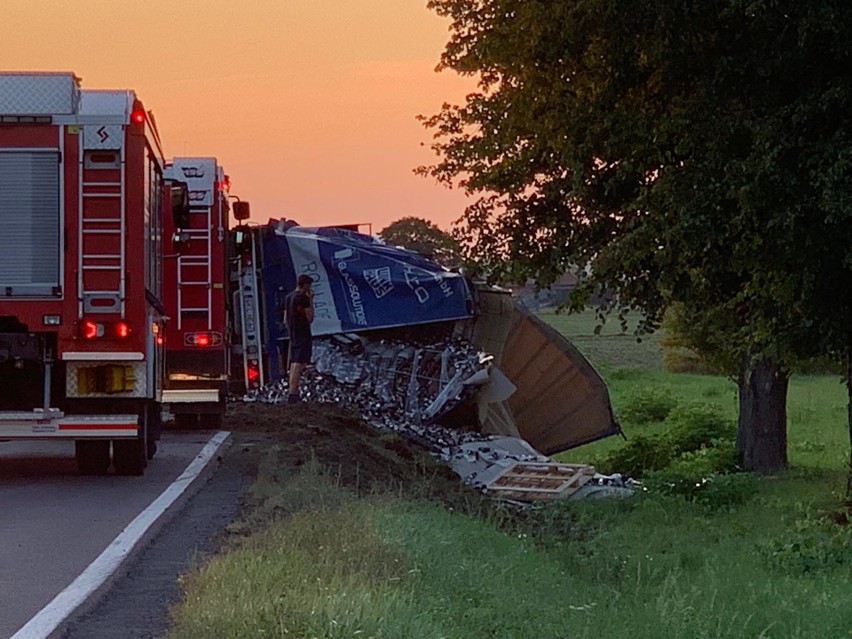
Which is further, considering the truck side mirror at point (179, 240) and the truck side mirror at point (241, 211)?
the truck side mirror at point (241, 211)

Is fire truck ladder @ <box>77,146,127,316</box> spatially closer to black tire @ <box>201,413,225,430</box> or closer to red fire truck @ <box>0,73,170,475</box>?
red fire truck @ <box>0,73,170,475</box>

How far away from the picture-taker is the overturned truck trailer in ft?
84.7

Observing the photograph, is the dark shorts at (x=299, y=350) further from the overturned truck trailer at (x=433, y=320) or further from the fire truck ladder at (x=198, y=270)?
the overturned truck trailer at (x=433, y=320)

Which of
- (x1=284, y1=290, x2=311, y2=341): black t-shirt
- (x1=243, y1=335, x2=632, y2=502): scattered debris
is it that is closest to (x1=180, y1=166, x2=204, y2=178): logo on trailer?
(x1=284, y1=290, x2=311, y2=341): black t-shirt

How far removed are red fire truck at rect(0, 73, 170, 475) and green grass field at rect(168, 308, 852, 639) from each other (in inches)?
68.5

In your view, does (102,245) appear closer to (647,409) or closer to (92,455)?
(92,455)

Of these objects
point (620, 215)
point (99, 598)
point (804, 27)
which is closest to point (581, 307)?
point (620, 215)

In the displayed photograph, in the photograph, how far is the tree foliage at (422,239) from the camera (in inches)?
925

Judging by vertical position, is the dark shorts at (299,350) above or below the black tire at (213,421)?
above

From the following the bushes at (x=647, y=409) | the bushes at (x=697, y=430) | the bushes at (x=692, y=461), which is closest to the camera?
the bushes at (x=692, y=461)

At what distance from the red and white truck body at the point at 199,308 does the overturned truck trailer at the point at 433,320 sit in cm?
327

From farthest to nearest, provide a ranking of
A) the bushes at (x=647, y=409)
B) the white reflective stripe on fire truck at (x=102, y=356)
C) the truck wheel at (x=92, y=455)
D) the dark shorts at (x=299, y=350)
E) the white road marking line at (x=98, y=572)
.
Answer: the bushes at (x=647, y=409), the dark shorts at (x=299, y=350), the truck wheel at (x=92, y=455), the white reflective stripe on fire truck at (x=102, y=356), the white road marking line at (x=98, y=572)

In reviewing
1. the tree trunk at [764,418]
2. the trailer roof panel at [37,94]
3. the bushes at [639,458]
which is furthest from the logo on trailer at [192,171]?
the bushes at [639,458]

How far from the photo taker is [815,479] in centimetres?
2186
